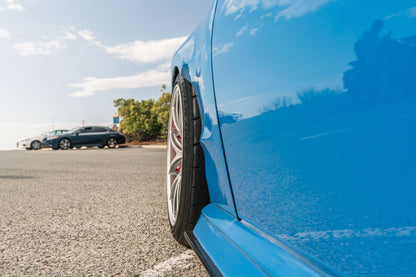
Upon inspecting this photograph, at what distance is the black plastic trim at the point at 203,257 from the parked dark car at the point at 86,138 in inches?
698

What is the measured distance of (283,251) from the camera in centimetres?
100

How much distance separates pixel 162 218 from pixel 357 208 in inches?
85.3

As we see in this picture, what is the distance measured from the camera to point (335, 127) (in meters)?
0.76

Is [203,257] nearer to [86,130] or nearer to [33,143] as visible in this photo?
[86,130]

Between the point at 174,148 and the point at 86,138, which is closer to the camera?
the point at 174,148

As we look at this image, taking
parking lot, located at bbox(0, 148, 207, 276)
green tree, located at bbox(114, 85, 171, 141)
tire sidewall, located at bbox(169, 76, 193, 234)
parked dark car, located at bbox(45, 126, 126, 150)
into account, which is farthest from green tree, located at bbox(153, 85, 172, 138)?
tire sidewall, located at bbox(169, 76, 193, 234)

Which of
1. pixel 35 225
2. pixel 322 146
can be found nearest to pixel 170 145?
pixel 35 225

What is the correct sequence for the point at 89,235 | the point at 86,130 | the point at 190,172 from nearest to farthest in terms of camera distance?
the point at 190,172 < the point at 89,235 < the point at 86,130

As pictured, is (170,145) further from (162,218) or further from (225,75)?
(225,75)

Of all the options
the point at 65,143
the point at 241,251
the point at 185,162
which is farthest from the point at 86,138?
the point at 241,251

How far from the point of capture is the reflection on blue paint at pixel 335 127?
63 centimetres

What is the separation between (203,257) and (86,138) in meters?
18.2

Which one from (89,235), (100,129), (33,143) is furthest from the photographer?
(33,143)

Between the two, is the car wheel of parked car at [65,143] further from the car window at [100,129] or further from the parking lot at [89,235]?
the parking lot at [89,235]
